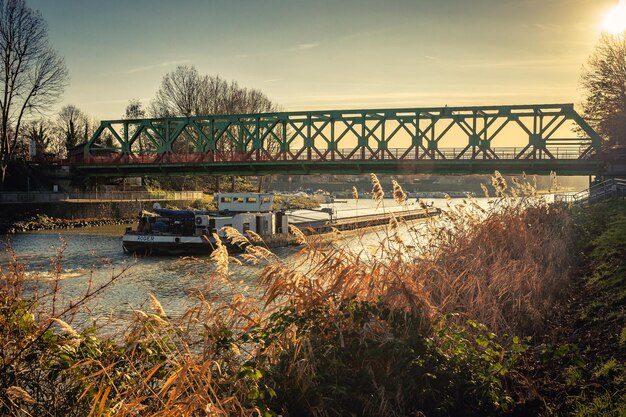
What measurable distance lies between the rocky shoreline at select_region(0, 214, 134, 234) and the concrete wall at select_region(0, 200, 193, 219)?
72cm

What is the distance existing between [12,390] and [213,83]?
82865 mm

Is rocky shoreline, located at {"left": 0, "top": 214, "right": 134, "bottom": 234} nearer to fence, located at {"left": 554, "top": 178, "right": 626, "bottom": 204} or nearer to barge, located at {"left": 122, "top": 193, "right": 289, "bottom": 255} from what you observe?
barge, located at {"left": 122, "top": 193, "right": 289, "bottom": 255}

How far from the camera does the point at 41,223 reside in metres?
55.5

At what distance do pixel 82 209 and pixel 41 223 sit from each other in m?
6.73

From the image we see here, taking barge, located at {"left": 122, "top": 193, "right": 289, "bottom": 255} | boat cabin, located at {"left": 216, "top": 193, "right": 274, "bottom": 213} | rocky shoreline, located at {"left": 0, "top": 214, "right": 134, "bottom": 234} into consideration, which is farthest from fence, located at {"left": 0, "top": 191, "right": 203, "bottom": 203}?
→ boat cabin, located at {"left": 216, "top": 193, "right": 274, "bottom": 213}

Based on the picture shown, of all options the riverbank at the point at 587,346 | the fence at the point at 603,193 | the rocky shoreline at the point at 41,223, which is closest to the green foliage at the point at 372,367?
the riverbank at the point at 587,346

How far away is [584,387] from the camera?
8258mm

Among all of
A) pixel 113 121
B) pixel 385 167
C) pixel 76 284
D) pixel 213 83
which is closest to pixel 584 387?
pixel 76 284

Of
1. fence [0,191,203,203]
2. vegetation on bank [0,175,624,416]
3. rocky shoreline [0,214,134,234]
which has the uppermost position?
vegetation on bank [0,175,624,416]

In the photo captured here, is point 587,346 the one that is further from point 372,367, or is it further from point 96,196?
point 96,196

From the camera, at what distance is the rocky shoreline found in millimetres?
52469

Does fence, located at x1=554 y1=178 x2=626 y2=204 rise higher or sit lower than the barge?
higher

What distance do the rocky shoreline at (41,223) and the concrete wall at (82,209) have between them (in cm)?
72

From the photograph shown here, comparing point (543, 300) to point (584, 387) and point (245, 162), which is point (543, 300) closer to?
point (584, 387)
